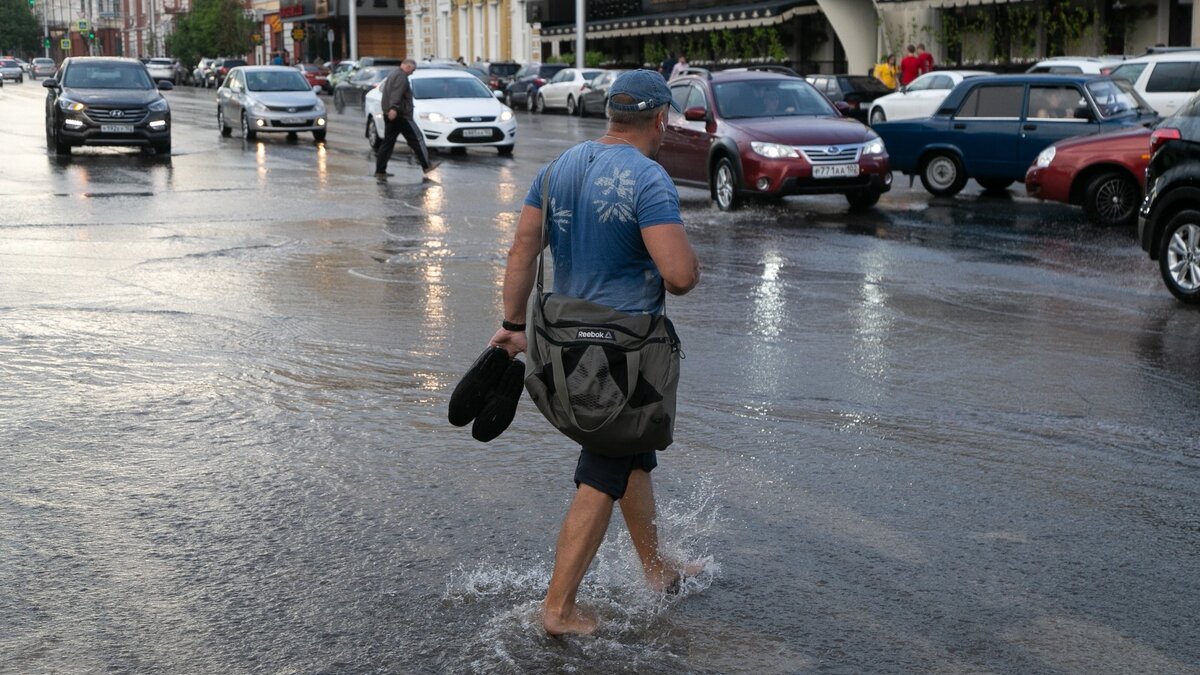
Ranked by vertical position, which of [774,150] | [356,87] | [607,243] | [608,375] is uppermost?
[356,87]

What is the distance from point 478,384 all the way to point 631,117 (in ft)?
3.03

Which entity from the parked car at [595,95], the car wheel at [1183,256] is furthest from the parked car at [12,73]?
the car wheel at [1183,256]

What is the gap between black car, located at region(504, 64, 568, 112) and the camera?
2005 inches

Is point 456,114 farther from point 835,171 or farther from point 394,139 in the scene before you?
point 835,171

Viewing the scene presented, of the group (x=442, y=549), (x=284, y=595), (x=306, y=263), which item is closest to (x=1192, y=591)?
(x=442, y=549)

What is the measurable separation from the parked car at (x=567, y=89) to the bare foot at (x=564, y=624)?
42.0m

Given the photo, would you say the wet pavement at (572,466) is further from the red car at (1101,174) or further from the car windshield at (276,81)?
the car windshield at (276,81)

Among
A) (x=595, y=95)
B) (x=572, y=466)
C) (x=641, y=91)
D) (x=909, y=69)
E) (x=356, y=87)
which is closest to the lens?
(x=641, y=91)

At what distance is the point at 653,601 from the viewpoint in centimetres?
463

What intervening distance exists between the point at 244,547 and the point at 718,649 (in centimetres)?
179

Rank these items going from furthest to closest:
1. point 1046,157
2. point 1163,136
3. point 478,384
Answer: point 1046,157 → point 1163,136 → point 478,384

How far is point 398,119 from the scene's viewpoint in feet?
73.2

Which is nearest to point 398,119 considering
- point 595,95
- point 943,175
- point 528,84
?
point 943,175

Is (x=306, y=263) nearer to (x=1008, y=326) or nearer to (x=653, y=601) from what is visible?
(x=1008, y=326)
